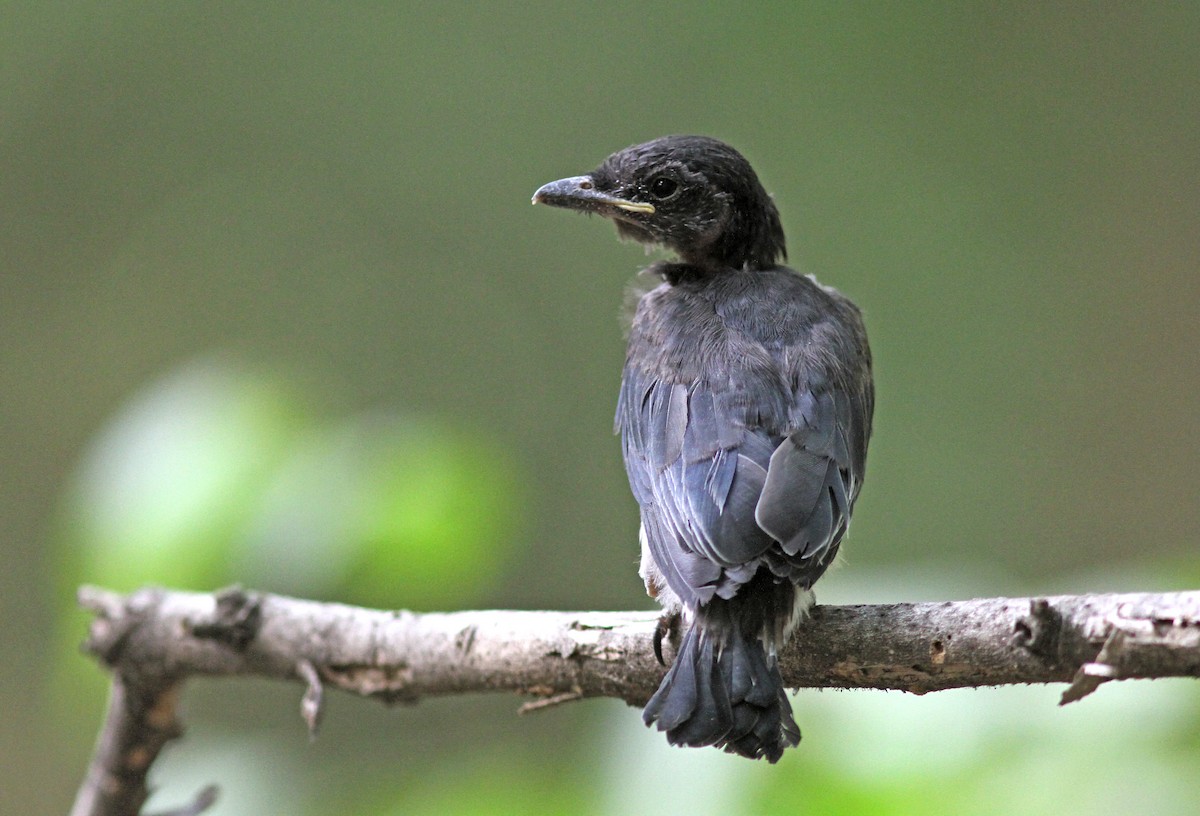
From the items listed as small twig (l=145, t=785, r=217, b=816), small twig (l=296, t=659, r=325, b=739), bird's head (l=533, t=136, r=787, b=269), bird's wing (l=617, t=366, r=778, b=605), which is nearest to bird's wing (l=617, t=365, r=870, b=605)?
bird's wing (l=617, t=366, r=778, b=605)

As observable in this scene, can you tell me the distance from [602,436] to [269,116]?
284 centimetres

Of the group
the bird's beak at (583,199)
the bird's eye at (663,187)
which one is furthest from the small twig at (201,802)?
the bird's eye at (663,187)

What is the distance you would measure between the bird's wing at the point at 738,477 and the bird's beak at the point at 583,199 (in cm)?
61

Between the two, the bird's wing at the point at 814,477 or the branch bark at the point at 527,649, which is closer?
the branch bark at the point at 527,649

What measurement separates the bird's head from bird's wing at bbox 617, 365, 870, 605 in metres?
0.60

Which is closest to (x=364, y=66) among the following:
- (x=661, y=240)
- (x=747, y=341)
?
(x=661, y=240)

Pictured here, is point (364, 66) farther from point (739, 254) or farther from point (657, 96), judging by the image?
point (739, 254)

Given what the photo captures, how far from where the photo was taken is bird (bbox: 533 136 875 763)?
2209 millimetres

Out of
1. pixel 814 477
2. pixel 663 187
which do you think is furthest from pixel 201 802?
pixel 663 187

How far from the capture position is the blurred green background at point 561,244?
617 cm

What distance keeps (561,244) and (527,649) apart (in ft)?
15.0

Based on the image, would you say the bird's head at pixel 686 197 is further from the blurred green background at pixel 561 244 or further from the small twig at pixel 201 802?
the blurred green background at pixel 561 244

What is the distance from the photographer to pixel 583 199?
10.9 feet

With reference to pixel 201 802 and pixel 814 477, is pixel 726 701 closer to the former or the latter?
pixel 814 477
